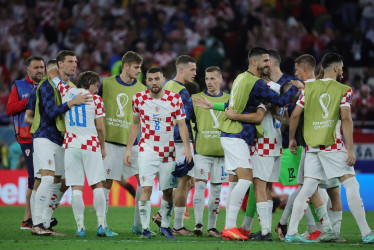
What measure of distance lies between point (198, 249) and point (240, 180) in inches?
54.7

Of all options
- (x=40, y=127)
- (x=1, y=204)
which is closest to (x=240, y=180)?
(x=40, y=127)

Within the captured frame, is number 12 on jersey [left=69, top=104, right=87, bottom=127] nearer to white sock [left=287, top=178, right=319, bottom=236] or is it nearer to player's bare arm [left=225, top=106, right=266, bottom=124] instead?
player's bare arm [left=225, top=106, right=266, bottom=124]

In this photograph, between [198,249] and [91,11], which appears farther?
[91,11]

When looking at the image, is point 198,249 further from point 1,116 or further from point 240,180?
point 1,116

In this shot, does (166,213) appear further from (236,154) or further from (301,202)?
(301,202)

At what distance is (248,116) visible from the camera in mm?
9289

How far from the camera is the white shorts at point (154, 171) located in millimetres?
9422

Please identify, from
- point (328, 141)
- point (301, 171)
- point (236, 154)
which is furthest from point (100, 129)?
point (328, 141)

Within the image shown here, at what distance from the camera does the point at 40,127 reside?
9977mm

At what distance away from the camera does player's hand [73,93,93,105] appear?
31.2 ft

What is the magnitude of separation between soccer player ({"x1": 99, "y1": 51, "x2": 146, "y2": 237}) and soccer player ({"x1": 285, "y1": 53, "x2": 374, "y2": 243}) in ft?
8.84

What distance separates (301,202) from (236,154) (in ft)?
3.43

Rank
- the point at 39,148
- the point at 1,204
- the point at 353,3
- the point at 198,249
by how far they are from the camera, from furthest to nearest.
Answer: the point at 353,3, the point at 1,204, the point at 39,148, the point at 198,249

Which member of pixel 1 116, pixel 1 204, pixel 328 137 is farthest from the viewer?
pixel 1 116
